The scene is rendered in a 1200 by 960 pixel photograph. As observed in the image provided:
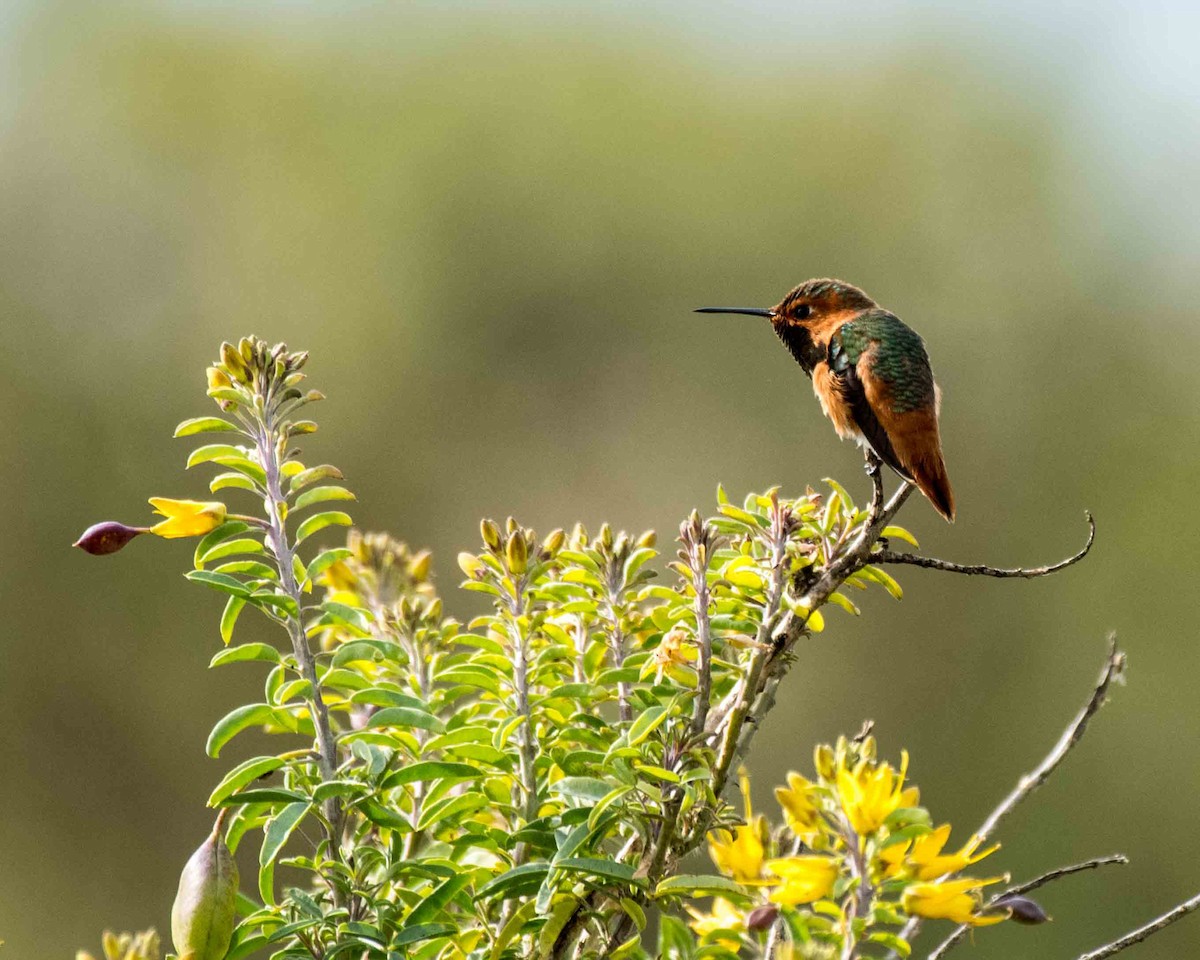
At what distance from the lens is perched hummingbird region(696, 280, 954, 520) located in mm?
1741

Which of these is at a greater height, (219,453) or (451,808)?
(219,453)

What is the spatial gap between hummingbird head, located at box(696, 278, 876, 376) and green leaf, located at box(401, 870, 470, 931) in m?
1.34

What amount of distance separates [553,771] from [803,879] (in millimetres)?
294

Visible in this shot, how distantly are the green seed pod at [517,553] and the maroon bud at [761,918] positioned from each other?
13.3 inches

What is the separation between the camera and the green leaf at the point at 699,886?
0.73 meters

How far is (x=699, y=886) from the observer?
0.74m

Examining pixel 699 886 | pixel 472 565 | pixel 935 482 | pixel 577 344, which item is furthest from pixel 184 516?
pixel 577 344

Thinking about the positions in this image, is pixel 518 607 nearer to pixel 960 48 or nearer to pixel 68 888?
pixel 68 888

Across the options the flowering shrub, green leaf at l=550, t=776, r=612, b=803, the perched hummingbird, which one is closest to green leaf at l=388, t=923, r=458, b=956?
the flowering shrub

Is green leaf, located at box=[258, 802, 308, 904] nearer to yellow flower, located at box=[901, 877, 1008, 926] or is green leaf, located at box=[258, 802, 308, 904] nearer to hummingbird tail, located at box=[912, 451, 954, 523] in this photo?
yellow flower, located at box=[901, 877, 1008, 926]

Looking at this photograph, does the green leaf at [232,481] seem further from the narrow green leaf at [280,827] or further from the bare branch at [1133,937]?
the bare branch at [1133,937]

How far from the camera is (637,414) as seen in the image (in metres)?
12.2

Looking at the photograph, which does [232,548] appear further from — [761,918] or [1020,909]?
[1020,909]

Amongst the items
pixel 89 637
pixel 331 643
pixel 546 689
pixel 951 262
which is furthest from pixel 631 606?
pixel 951 262
